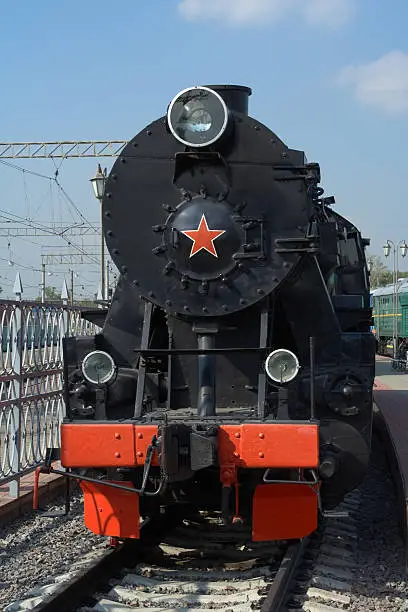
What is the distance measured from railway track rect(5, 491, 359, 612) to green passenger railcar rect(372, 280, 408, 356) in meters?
23.2

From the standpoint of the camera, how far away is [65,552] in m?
5.58

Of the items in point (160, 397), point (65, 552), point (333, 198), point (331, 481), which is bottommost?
point (65, 552)

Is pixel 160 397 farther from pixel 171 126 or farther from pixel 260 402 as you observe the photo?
pixel 171 126

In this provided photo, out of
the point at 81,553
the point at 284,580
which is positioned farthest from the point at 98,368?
the point at 284,580

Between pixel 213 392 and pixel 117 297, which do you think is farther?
pixel 117 297

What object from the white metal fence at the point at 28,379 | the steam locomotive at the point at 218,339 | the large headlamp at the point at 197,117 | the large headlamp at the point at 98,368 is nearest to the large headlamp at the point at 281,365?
the steam locomotive at the point at 218,339

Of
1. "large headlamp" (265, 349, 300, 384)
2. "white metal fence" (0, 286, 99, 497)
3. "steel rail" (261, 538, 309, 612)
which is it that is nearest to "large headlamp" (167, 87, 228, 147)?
"large headlamp" (265, 349, 300, 384)

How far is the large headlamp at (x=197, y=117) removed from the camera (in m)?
5.02

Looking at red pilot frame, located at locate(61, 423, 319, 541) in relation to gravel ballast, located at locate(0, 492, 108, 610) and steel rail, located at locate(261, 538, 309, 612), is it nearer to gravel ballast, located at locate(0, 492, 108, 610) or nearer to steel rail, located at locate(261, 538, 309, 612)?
steel rail, located at locate(261, 538, 309, 612)

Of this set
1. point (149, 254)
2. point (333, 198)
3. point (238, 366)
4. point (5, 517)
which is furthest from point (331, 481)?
point (5, 517)

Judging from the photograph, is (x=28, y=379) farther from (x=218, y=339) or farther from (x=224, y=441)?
(x=224, y=441)

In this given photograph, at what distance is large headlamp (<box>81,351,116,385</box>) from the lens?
16.8 feet

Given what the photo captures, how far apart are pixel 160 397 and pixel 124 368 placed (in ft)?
1.16

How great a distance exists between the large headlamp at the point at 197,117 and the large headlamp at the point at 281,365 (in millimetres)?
1507
